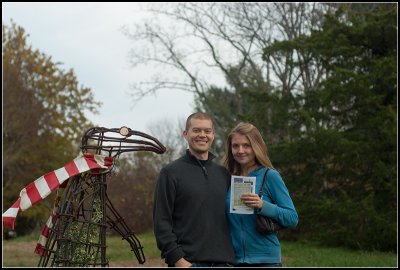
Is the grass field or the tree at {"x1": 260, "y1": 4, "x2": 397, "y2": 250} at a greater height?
the tree at {"x1": 260, "y1": 4, "x2": 397, "y2": 250}

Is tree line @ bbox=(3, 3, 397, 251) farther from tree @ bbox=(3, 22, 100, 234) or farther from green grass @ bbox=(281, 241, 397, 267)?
tree @ bbox=(3, 22, 100, 234)

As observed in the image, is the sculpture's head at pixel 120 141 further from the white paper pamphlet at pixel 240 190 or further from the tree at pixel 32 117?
the tree at pixel 32 117

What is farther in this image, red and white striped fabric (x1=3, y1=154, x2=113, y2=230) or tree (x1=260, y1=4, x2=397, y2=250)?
tree (x1=260, y1=4, x2=397, y2=250)

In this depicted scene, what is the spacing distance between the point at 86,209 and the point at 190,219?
2.28 ft

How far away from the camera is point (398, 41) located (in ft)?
44.7

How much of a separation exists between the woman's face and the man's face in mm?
194

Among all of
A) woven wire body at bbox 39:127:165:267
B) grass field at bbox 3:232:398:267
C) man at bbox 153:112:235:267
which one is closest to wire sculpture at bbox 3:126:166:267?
woven wire body at bbox 39:127:165:267

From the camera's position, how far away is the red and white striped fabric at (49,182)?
3.66m

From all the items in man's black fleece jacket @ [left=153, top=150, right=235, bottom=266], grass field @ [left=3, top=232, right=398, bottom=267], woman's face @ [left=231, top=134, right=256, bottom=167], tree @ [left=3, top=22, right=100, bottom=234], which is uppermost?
tree @ [left=3, top=22, right=100, bottom=234]

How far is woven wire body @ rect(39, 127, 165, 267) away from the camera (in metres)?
3.63

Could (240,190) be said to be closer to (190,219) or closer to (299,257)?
(190,219)

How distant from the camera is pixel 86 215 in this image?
3873mm

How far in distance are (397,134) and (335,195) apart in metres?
2.75

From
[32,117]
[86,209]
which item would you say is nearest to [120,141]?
[86,209]
